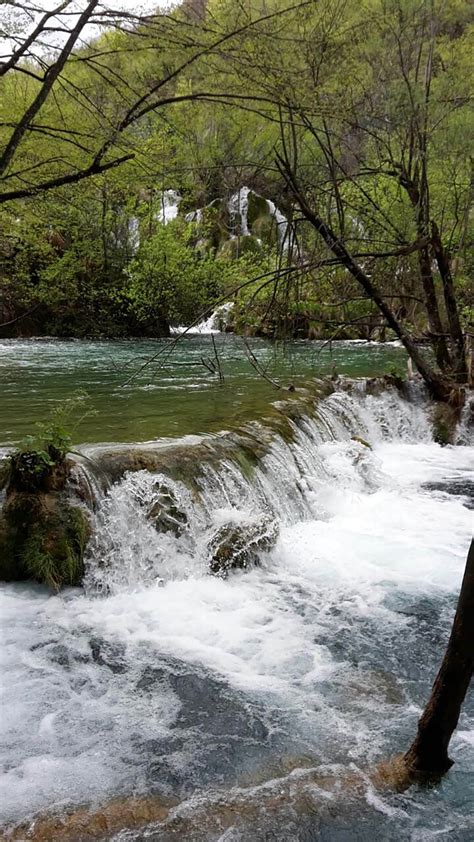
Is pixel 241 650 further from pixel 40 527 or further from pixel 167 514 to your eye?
pixel 40 527

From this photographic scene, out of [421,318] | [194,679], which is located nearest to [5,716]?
[194,679]

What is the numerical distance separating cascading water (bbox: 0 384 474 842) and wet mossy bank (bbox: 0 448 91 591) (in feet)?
0.59

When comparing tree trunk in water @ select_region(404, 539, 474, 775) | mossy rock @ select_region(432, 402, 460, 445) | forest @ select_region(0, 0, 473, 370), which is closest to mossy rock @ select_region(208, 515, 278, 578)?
forest @ select_region(0, 0, 473, 370)

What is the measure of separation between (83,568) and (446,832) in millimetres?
3287

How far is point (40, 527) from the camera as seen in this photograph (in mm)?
4844

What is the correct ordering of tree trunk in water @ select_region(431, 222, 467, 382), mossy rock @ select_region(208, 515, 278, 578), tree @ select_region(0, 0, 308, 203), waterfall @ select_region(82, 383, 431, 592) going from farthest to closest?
tree trunk in water @ select_region(431, 222, 467, 382) < mossy rock @ select_region(208, 515, 278, 578) < waterfall @ select_region(82, 383, 431, 592) < tree @ select_region(0, 0, 308, 203)

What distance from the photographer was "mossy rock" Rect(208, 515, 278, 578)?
17.5ft

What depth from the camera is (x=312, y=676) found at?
379 centimetres

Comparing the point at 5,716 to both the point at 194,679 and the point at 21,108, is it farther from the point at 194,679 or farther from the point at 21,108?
the point at 21,108

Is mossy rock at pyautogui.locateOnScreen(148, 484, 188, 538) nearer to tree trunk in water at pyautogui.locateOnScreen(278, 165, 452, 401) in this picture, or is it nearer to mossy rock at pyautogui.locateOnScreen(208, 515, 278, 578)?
mossy rock at pyautogui.locateOnScreen(208, 515, 278, 578)

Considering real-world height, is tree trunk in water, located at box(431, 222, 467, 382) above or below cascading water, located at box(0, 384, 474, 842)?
above

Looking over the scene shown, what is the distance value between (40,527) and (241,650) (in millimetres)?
1965

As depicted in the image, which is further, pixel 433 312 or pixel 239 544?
pixel 433 312

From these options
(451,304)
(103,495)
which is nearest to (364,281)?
(103,495)
